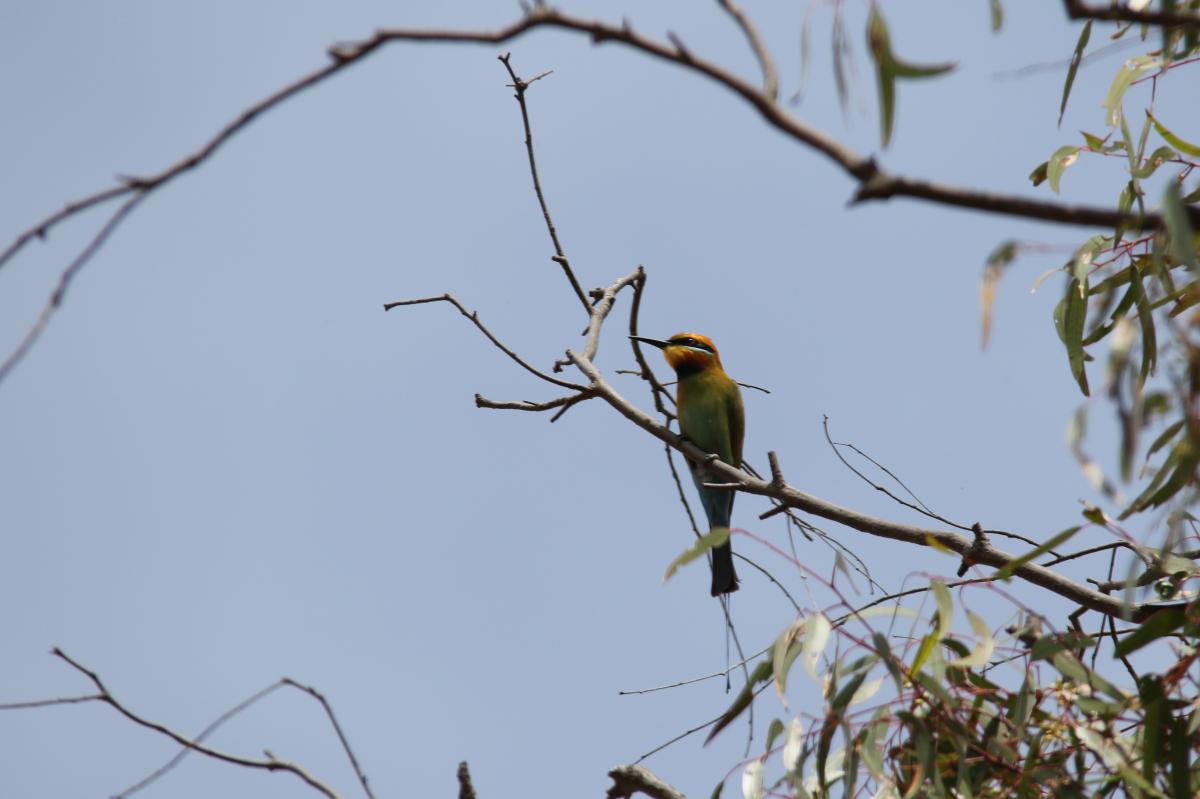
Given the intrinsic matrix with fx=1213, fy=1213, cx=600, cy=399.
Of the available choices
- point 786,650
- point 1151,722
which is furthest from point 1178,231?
point 786,650

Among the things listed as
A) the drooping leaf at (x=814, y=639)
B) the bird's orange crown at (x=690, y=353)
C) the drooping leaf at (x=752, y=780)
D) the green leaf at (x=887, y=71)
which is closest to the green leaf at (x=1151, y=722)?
the drooping leaf at (x=814, y=639)

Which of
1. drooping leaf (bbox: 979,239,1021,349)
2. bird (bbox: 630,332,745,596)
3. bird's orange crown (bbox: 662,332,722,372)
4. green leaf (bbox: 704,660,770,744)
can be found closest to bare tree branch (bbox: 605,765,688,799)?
green leaf (bbox: 704,660,770,744)

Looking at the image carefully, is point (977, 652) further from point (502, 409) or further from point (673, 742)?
point (502, 409)

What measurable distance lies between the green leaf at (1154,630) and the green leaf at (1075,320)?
805 mm

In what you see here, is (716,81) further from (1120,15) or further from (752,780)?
(752,780)

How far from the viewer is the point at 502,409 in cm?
304

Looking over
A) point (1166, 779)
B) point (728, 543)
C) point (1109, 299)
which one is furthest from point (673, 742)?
point (728, 543)

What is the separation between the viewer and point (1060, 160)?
10.0 ft

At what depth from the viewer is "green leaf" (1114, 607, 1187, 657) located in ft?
6.76

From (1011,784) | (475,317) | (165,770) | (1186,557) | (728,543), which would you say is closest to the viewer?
(165,770)

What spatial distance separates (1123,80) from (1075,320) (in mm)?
697

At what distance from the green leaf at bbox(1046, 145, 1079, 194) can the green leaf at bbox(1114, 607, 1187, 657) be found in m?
1.32

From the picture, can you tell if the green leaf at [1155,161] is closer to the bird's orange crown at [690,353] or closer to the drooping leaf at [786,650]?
the drooping leaf at [786,650]

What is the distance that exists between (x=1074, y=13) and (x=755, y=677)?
154cm
